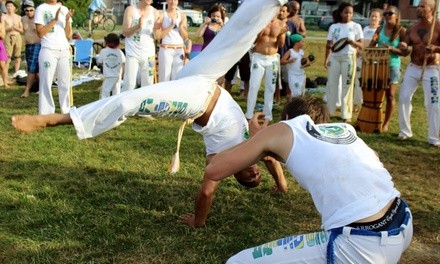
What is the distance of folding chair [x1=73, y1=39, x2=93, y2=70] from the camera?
13984mm

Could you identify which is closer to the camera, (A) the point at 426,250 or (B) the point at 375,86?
(A) the point at 426,250

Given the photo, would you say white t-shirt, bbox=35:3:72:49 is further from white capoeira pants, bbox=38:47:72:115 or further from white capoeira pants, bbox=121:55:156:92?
white capoeira pants, bbox=121:55:156:92

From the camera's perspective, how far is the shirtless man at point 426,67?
6609 millimetres

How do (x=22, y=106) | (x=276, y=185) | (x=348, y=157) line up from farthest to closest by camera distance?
(x=22, y=106)
(x=276, y=185)
(x=348, y=157)

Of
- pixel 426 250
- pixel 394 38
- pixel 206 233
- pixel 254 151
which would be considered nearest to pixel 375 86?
pixel 394 38

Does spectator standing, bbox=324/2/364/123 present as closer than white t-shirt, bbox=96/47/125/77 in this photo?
Yes

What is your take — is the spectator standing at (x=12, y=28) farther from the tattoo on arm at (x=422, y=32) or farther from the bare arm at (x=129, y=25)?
the tattoo on arm at (x=422, y=32)

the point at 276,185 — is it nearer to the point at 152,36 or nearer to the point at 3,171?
the point at 3,171

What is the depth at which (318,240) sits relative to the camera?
2283 millimetres

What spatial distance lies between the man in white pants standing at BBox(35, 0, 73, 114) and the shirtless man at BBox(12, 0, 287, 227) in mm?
3793

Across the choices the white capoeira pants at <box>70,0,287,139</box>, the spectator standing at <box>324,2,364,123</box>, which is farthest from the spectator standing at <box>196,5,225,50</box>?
the white capoeira pants at <box>70,0,287,139</box>

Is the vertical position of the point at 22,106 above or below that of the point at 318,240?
below

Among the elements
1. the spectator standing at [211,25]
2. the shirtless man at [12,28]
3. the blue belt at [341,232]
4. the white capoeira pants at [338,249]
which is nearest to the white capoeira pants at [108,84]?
the spectator standing at [211,25]

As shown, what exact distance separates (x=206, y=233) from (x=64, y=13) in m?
4.75
